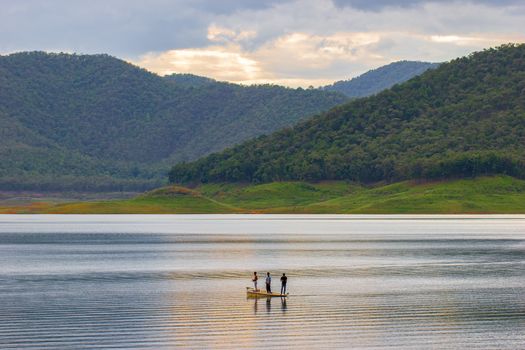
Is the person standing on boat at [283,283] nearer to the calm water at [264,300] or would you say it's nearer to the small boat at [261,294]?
the small boat at [261,294]

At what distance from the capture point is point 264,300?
80062 millimetres

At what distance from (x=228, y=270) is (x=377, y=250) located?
113 ft

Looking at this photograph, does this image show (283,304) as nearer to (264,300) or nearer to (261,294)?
(264,300)

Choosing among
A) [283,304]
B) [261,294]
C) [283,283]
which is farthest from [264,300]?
Result: [283,304]

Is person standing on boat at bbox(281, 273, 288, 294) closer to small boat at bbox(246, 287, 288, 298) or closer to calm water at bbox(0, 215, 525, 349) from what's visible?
small boat at bbox(246, 287, 288, 298)

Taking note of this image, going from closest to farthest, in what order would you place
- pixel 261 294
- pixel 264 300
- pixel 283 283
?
1. pixel 264 300
2. pixel 283 283
3. pixel 261 294

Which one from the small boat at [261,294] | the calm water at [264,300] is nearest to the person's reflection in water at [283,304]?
the calm water at [264,300]

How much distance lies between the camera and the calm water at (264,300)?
61000 millimetres

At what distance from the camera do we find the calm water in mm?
61000

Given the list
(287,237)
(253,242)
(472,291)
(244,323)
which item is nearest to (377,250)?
(253,242)

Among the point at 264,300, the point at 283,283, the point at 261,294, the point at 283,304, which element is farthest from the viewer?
the point at 261,294

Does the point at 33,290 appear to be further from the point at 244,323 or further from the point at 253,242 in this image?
the point at 253,242

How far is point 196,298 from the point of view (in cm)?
8125

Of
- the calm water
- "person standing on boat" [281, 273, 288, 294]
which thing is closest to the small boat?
"person standing on boat" [281, 273, 288, 294]
